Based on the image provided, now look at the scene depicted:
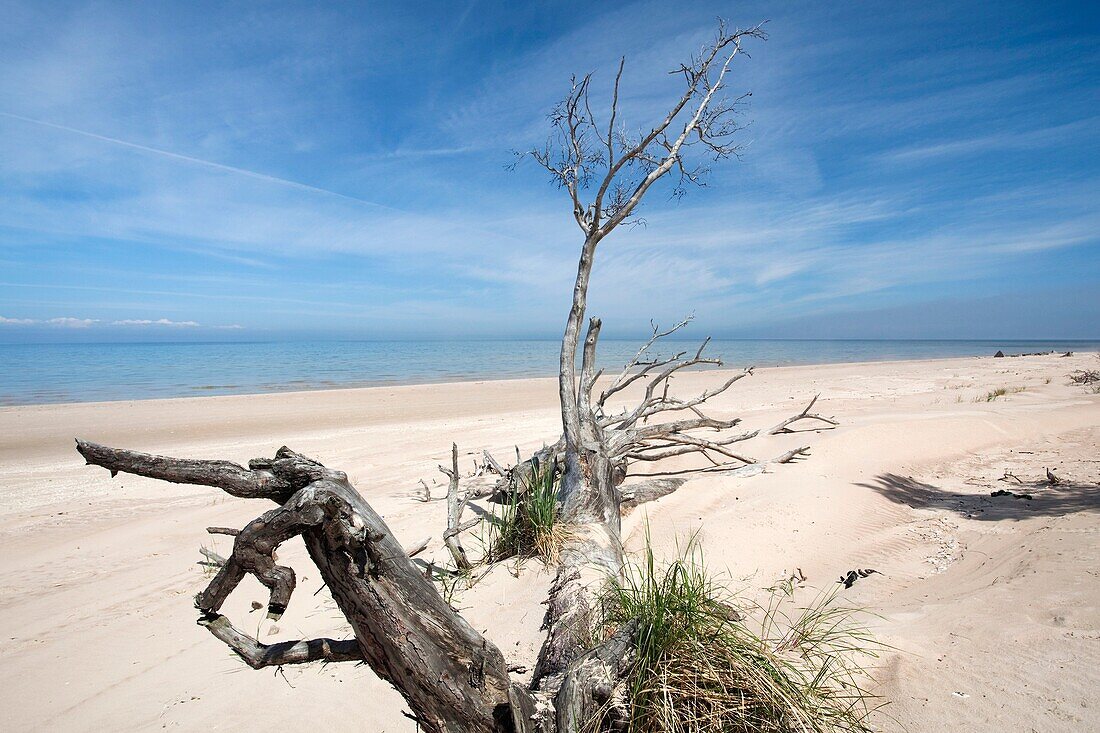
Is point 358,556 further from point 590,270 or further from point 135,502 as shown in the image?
point 135,502

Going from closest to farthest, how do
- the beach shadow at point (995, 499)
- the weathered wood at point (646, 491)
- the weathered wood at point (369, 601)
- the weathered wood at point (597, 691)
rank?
the weathered wood at point (369, 601)
the weathered wood at point (597, 691)
the beach shadow at point (995, 499)
the weathered wood at point (646, 491)

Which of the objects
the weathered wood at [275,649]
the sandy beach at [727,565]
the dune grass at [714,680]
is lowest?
the sandy beach at [727,565]

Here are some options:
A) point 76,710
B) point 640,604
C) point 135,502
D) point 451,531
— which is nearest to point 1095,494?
point 640,604

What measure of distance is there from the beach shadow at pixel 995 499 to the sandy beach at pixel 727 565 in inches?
1.5

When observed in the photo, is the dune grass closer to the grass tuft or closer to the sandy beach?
the sandy beach

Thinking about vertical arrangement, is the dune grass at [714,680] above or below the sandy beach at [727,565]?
above

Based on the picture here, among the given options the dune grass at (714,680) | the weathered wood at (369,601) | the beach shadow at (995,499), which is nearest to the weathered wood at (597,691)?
the dune grass at (714,680)

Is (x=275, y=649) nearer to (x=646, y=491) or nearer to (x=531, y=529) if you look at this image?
(x=531, y=529)

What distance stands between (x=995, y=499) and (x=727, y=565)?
11.6 feet

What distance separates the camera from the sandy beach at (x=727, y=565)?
291 cm

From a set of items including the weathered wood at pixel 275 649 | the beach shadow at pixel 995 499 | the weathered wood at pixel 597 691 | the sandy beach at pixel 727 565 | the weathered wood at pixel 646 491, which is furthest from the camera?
the weathered wood at pixel 646 491

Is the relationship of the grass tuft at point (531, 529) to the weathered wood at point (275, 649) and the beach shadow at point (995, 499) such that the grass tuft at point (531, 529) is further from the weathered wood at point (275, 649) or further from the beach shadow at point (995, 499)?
the beach shadow at point (995, 499)

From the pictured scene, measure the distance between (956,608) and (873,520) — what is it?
2.40m

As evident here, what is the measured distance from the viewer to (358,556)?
1.88m
